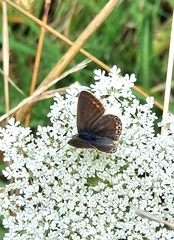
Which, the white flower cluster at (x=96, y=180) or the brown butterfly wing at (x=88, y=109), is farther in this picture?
the white flower cluster at (x=96, y=180)

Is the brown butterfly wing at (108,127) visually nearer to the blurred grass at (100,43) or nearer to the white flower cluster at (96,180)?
the white flower cluster at (96,180)

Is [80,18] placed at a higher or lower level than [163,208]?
higher

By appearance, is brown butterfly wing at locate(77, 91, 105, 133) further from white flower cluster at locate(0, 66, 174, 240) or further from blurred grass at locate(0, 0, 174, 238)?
blurred grass at locate(0, 0, 174, 238)

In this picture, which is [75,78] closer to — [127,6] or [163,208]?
[127,6]

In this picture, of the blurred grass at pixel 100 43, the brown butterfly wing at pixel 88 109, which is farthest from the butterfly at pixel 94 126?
→ the blurred grass at pixel 100 43

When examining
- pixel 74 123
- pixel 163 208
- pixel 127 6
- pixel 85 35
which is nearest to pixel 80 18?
pixel 127 6

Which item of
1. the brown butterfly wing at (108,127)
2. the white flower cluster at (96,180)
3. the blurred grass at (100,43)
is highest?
the blurred grass at (100,43)

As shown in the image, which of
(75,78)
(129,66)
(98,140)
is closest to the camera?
(98,140)
